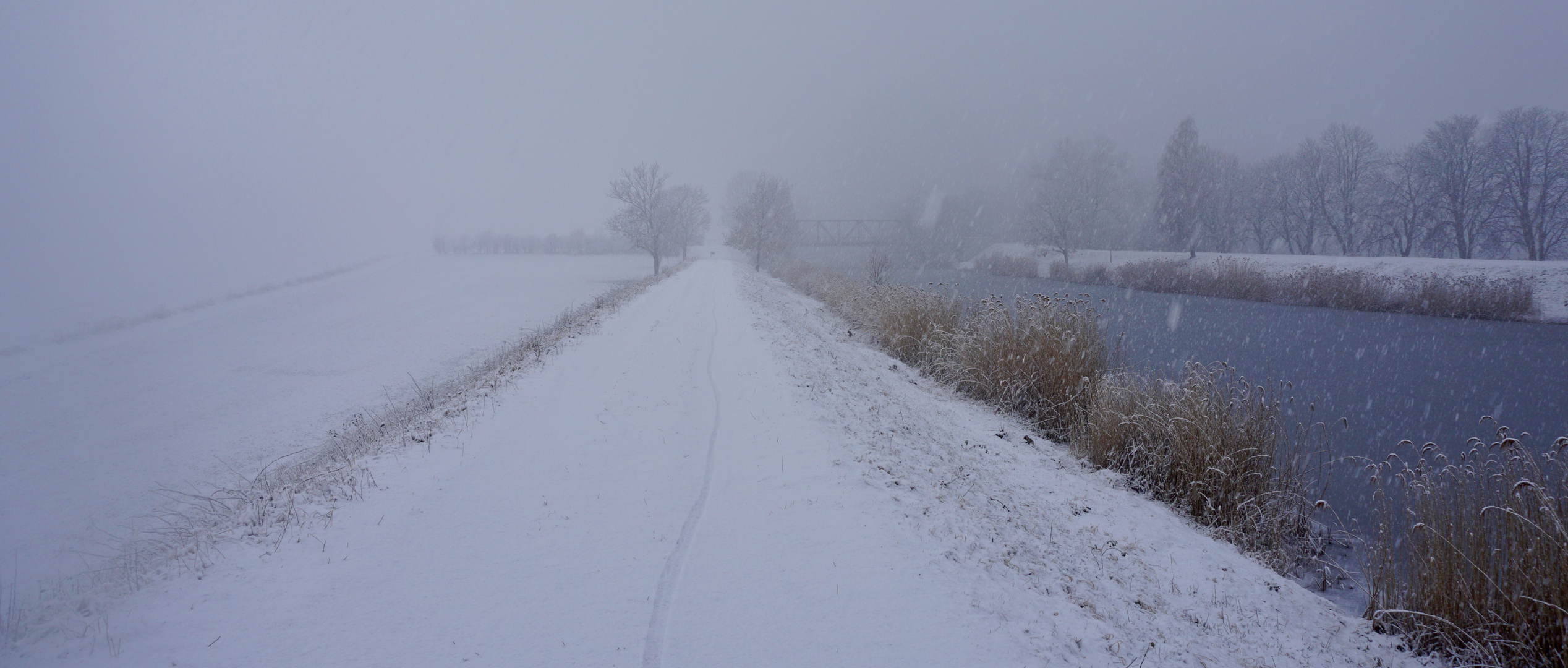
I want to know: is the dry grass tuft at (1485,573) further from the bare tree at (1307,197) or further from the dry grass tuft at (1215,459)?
the bare tree at (1307,197)

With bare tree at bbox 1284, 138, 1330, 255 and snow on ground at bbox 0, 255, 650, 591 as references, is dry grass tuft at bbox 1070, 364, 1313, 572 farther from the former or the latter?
bare tree at bbox 1284, 138, 1330, 255

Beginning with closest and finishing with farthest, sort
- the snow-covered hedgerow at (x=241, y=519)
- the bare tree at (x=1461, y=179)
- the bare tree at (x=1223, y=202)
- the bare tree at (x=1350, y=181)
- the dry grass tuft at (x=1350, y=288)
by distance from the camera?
the snow-covered hedgerow at (x=241, y=519) < the dry grass tuft at (x=1350, y=288) < the bare tree at (x=1461, y=179) < the bare tree at (x=1350, y=181) < the bare tree at (x=1223, y=202)

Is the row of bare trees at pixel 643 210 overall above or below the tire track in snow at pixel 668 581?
above

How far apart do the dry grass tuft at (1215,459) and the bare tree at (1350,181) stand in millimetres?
40687

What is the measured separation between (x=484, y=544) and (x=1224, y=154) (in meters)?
57.6

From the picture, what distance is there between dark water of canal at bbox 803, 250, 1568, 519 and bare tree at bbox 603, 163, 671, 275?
31.8 m

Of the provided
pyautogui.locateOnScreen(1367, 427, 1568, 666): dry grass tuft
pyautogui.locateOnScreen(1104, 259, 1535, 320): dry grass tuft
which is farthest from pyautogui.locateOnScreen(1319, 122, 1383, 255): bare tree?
pyautogui.locateOnScreen(1367, 427, 1568, 666): dry grass tuft

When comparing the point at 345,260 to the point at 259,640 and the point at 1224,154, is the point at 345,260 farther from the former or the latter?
the point at 1224,154

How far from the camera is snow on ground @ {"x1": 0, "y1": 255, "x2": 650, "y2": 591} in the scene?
965 cm

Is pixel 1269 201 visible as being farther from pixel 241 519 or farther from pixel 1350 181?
pixel 241 519

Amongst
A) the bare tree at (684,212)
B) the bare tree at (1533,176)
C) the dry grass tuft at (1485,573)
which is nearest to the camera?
the dry grass tuft at (1485,573)

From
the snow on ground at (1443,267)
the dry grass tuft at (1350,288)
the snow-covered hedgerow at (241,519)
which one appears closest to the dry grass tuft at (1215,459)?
the snow-covered hedgerow at (241,519)

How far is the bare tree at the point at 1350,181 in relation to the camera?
35281 mm

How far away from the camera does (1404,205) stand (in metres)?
33.1
